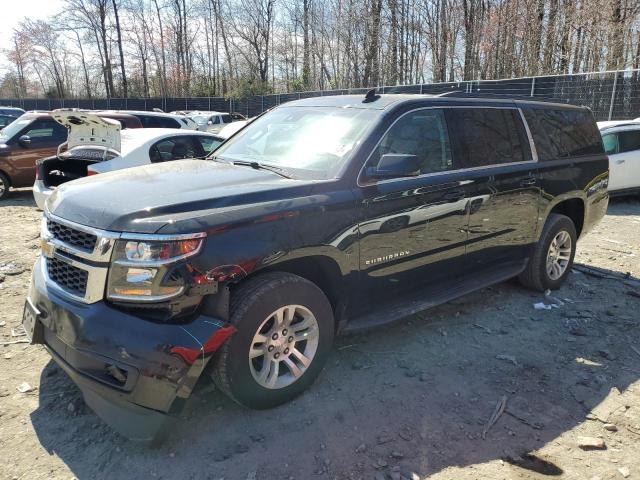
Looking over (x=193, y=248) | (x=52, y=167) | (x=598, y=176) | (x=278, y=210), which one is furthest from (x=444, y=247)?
(x=52, y=167)

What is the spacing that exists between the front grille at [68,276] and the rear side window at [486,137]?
2.90 metres

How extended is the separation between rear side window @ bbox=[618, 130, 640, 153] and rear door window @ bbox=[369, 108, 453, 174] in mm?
8003

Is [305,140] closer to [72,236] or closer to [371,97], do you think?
[371,97]

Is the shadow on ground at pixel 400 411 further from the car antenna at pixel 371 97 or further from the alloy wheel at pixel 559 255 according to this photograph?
the car antenna at pixel 371 97

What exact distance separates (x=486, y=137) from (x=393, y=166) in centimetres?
147

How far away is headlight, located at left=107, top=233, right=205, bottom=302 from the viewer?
264 centimetres

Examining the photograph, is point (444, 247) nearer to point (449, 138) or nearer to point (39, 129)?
point (449, 138)

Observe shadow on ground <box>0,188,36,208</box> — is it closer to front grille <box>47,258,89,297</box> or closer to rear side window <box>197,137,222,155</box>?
rear side window <box>197,137,222,155</box>

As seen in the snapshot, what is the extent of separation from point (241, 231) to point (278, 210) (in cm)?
29

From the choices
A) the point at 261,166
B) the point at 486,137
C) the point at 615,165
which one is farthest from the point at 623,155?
the point at 261,166

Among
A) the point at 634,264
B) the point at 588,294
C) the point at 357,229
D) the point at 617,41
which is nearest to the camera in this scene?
the point at 357,229

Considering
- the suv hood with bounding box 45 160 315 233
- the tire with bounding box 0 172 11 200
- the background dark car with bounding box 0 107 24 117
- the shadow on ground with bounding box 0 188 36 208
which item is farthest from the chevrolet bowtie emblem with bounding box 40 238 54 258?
the background dark car with bounding box 0 107 24 117

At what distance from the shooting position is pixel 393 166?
347cm

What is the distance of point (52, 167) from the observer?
→ 6914 millimetres
